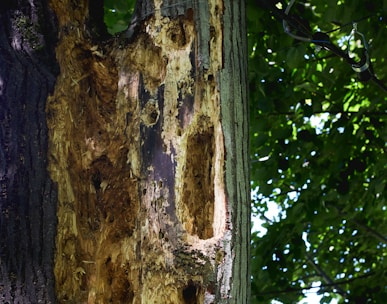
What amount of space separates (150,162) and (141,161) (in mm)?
28

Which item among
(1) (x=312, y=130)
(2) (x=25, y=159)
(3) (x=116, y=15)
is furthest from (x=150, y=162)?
(1) (x=312, y=130)

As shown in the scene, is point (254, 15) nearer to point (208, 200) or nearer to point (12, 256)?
point (208, 200)

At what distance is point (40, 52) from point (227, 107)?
0.51 m

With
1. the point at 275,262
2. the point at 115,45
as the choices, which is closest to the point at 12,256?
the point at 115,45

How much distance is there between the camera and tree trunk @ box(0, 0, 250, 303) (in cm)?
133

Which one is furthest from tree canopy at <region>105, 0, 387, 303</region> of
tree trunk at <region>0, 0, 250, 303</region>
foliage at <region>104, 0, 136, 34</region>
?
tree trunk at <region>0, 0, 250, 303</region>

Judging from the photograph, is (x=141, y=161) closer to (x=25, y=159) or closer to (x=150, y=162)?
(x=150, y=162)

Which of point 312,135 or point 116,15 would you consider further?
point 312,135

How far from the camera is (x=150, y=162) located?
4.55ft

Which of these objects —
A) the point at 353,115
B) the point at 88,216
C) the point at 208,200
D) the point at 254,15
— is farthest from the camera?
the point at 353,115

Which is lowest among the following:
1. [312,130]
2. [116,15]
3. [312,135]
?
[312,135]

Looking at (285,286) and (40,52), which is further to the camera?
(285,286)

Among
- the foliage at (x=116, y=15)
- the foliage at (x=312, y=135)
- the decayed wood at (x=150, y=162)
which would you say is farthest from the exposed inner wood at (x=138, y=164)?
Result: the foliage at (x=312, y=135)

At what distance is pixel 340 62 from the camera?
3.01m
